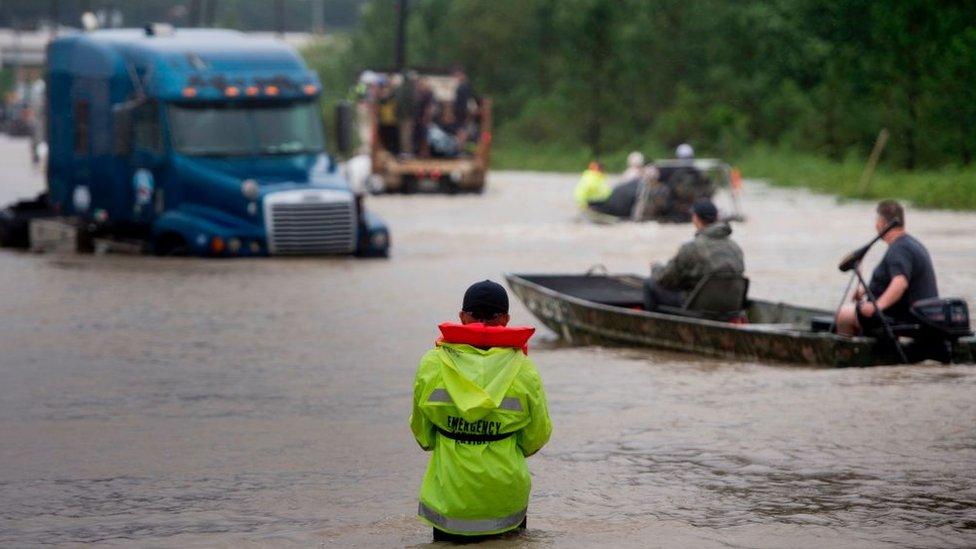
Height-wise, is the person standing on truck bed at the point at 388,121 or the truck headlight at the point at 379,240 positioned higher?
the person standing on truck bed at the point at 388,121

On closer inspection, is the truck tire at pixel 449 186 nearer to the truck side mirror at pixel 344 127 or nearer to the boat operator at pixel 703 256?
the truck side mirror at pixel 344 127

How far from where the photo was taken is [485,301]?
24.0ft

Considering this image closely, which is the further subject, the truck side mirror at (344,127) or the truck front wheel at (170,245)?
the truck side mirror at (344,127)

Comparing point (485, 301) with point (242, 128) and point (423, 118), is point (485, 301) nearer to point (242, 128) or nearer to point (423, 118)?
point (242, 128)

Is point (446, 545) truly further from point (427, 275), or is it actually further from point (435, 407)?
point (427, 275)

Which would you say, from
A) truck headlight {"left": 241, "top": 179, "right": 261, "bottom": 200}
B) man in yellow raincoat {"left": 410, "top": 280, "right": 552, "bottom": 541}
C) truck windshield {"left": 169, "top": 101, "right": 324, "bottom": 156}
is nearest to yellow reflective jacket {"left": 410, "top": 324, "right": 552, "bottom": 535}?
man in yellow raincoat {"left": 410, "top": 280, "right": 552, "bottom": 541}

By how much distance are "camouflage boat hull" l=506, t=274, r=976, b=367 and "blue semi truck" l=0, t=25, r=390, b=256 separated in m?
6.67

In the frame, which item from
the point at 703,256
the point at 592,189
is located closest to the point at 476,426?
the point at 703,256

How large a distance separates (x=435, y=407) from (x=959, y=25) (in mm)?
41000

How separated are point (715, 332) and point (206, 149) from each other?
1134cm

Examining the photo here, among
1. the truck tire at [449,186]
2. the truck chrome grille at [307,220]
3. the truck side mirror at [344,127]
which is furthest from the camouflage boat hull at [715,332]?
the truck tire at [449,186]

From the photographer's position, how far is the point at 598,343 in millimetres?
16766

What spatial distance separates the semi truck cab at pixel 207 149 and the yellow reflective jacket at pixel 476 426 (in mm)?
17151

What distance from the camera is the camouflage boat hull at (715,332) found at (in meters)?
14.4
